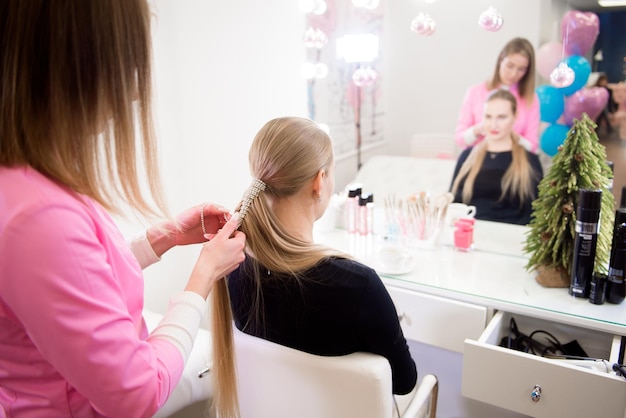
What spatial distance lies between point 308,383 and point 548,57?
1068 mm

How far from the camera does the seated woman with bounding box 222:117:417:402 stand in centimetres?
94

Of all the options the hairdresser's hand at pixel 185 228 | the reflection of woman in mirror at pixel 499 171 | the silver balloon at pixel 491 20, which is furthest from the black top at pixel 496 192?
the hairdresser's hand at pixel 185 228

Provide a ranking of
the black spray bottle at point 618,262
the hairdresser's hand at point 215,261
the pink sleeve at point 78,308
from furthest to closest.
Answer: the black spray bottle at point 618,262, the hairdresser's hand at point 215,261, the pink sleeve at point 78,308

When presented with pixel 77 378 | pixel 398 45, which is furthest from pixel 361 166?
pixel 77 378

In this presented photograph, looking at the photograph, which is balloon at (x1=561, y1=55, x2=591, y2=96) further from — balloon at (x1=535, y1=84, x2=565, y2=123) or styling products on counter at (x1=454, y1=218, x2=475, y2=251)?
styling products on counter at (x1=454, y1=218, x2=475, y2=251)

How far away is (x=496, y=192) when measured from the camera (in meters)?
1.55

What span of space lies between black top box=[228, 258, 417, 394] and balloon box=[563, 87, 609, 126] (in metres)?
0.82

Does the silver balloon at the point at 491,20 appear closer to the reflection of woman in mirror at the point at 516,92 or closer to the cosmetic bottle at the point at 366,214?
the reflection of woman in mirror at the point at 516,92

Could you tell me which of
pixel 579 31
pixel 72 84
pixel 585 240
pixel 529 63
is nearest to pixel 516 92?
pixel 529 63

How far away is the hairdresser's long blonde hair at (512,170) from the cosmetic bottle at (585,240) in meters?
0.26

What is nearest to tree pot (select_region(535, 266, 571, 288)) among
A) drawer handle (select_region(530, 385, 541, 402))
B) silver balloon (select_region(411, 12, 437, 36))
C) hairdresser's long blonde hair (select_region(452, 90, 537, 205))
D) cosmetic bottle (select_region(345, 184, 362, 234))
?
hairdresser's long blonde hair (select_region(452, 90, 537, 205))

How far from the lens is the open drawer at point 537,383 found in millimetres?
1056

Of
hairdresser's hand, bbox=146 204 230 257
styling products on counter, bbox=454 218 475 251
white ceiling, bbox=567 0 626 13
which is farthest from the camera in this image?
styling products on counter, bbox=454 218 475 251

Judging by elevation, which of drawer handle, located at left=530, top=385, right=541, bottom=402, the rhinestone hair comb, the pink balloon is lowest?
drawer handle, located at left=530, top=385, right=541, bottom=402
